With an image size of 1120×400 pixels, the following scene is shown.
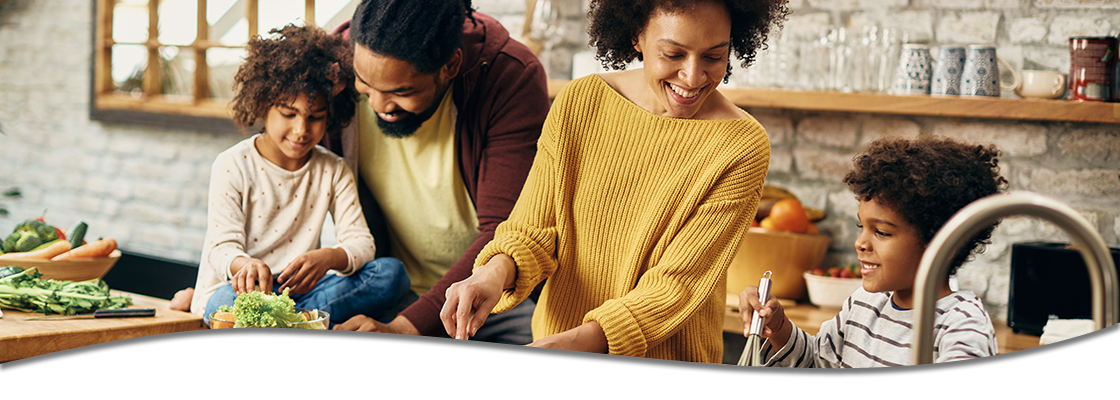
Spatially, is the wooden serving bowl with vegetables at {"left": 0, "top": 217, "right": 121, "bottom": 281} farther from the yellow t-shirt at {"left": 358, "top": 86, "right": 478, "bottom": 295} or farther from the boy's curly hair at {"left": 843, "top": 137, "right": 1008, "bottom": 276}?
the boy's curly hair at {"left": 843, "top": 137, "right": 1008, "bottom": 276}

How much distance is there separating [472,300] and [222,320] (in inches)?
8.7

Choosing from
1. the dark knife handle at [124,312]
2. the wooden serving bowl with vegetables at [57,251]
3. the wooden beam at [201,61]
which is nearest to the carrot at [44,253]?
the wooden serving bowl with vegetables at [57,251]

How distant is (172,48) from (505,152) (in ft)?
1.08

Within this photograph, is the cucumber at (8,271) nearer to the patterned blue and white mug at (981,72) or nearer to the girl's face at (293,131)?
the girl's face at (293,131)

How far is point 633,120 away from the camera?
66 cm

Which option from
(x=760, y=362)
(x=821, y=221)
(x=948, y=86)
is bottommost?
(x=760, y=362)

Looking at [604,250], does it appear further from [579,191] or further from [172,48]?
[172,48]

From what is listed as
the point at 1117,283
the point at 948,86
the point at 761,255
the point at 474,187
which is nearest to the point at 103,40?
the point at 474,187

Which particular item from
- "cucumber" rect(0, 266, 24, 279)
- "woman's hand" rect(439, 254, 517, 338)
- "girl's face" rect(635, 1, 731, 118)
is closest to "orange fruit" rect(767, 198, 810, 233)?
"girl's face" rect(635, 1, 731, 118)

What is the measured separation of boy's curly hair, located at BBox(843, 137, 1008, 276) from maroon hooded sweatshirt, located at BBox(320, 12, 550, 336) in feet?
1.10

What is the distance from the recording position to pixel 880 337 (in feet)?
1.83

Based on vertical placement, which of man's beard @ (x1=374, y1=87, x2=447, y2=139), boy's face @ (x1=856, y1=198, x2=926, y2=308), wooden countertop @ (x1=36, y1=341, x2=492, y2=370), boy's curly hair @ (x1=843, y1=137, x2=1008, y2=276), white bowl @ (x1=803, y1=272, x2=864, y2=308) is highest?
man's beard @ (x1=374, y1=87, x2=447, y2=139)

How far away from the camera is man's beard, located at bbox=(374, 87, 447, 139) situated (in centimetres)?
71

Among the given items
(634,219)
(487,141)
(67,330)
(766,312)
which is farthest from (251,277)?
(766,312)
